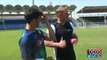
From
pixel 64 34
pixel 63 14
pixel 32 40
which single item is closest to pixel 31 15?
pixel 32 40

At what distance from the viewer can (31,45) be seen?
5.49 meters

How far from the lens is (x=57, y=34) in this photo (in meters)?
6.95

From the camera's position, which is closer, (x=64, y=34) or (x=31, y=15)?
(x=31, y=15)

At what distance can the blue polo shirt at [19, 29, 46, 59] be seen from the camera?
5.45 meters

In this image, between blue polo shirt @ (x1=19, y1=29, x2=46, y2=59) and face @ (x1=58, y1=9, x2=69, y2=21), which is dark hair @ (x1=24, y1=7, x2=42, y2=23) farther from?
face @ (x1=58, y1=9, x2=69, y2=21)

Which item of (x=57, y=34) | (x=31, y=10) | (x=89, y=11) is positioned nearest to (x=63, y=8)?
(x=57, y=34)

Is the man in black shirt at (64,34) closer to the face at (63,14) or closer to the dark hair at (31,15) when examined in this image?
the face at (63,14)

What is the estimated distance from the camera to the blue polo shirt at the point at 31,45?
215 inches

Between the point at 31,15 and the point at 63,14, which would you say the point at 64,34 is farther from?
the point at 31,15

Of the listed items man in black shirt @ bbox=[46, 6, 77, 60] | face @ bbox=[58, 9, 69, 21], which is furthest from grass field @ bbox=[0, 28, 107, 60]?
face @ bbox=[58, 9, 69, 21]

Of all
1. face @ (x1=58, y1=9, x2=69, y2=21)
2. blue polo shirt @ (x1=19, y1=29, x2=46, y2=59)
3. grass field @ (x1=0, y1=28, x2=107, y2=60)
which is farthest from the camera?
grass field @ (x1=0, y1=28, x2=107, y2=60)

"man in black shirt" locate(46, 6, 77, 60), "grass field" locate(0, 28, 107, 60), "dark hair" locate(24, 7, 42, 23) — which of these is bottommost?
"grass field" locate(0, 28, 107, 60)

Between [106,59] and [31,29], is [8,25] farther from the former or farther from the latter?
[31,29]

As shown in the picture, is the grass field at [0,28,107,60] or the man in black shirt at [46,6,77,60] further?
the grass field at [0,28,107,60]
